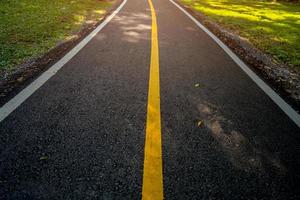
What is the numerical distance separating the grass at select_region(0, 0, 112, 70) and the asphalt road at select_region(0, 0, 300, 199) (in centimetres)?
144

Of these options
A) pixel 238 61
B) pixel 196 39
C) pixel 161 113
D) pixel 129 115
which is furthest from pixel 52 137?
pixel 196 39

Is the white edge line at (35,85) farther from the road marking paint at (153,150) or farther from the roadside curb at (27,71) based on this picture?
the road marking paint at (153,150)

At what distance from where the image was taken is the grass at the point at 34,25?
20.2ft

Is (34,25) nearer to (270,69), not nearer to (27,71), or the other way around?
(27,71)

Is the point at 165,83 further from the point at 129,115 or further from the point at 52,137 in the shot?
the point at 52,137

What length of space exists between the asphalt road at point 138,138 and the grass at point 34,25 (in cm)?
144

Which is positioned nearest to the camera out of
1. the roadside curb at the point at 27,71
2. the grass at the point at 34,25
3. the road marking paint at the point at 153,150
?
the road marking paint at the point at 153,150

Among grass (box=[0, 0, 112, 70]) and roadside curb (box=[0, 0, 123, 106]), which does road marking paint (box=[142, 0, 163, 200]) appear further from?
grass (box=[0, 0, 112, 70])

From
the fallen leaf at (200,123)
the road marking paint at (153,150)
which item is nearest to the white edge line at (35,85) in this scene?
the road marking paint at (153,150)

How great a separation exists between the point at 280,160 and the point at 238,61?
3619 mm

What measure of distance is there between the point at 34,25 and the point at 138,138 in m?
6.95

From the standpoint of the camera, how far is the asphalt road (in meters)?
2.55

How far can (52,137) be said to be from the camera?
3.18m

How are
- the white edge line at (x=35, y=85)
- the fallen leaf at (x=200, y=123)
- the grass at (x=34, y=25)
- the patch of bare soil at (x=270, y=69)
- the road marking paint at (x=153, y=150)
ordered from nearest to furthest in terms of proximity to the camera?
the road marking paint at (x=153, y=150) → the fallen leaf at (x=200, y=123) → the white edge line at (x=35, y=85) → the patch of bare soil at (x=270, y=69) → the grass at (x=34, y=25)
